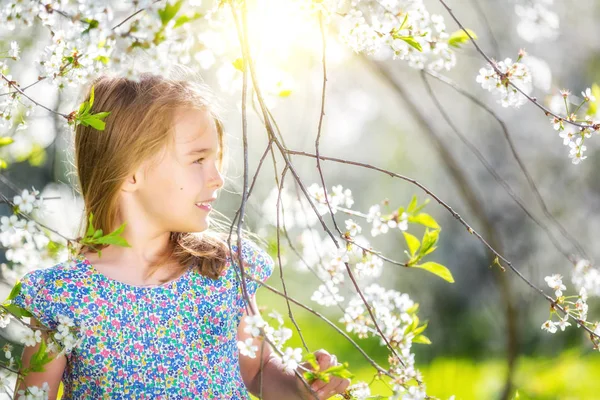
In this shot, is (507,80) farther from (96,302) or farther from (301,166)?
(301,166)

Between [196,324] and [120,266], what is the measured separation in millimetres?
179

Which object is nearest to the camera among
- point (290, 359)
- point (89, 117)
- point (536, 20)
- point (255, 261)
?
point (290, 359)

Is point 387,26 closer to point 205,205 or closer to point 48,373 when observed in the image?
point 205,205

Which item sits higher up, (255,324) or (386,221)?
(386,221)

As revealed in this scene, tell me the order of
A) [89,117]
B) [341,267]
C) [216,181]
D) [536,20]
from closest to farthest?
[89,117]
[341,267]
[216,181]
[536,20]

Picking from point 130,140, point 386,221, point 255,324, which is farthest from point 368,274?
point 130,140

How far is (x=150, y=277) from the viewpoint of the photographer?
4.43 feet

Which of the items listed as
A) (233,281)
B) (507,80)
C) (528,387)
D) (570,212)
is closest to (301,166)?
(570,212)

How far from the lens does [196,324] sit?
1.33 m

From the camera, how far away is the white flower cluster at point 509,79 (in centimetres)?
108

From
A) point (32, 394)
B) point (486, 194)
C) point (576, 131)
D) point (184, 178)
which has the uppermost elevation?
point (486, 194)

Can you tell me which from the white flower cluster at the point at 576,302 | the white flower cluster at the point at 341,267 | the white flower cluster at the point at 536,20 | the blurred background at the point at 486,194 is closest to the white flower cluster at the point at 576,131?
the white flower cluster at the point at 576,302

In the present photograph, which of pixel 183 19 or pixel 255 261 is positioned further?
pixel 255 261

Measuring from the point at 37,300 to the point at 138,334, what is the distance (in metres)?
0.19
